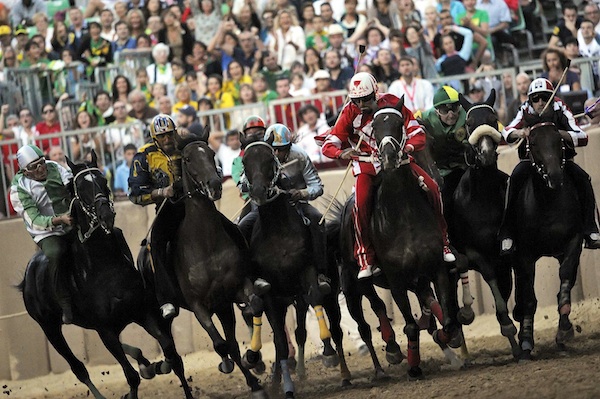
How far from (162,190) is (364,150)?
1.84 meters

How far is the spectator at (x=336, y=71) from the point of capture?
15945mm

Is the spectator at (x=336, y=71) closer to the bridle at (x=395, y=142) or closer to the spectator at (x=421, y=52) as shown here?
the spectator at (x=421, y=52)

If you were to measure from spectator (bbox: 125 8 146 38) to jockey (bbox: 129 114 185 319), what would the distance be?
7.49m

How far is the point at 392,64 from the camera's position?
51.7 feet

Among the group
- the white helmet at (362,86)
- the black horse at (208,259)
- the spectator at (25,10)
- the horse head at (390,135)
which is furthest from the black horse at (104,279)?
the spectator at (25,10)

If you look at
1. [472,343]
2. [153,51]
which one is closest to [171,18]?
[153,51]

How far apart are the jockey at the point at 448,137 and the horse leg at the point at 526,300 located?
1020 millimetres

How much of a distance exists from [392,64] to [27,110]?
17.1 ft

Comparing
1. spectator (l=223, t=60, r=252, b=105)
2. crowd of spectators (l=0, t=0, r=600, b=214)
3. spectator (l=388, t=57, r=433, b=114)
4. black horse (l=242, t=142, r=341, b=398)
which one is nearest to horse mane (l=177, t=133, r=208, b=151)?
black horse (l=242, t=142, r=341, b=398)

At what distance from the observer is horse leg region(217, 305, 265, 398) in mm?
10500

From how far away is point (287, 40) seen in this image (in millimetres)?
17250

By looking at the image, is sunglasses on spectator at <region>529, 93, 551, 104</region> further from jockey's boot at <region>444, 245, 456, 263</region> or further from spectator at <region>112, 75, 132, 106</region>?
spectator at <region>112, 75, 132, 106</region>

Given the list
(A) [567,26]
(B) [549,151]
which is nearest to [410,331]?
(B) [549,151]

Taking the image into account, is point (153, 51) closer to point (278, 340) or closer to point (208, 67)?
point (208, 67)
